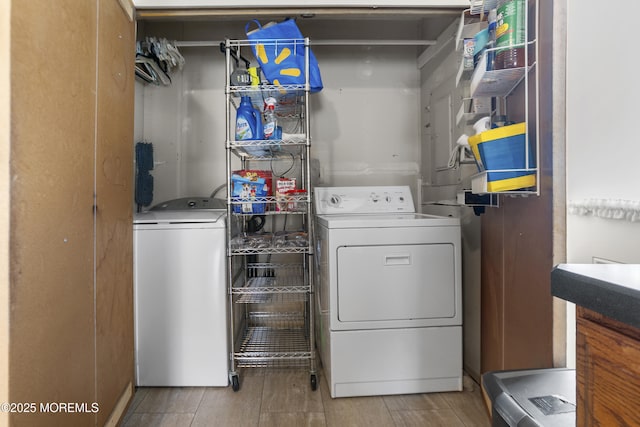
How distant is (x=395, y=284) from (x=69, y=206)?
1330mm

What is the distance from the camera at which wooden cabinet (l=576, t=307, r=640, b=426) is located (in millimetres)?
406

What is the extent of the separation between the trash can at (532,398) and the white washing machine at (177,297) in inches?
52.7

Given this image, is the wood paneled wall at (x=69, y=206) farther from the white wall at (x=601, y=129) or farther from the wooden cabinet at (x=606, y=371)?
the white wall at (x=601, y=129)

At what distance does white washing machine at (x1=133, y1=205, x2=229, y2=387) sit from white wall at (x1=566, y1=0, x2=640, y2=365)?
1477mm

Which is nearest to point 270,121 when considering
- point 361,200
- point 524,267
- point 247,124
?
point 247,124

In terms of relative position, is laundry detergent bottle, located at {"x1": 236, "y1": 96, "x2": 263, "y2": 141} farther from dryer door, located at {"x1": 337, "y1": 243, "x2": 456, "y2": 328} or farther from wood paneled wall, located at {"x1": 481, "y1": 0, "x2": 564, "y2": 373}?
wood paneled wall, located at {"x1": 481, "y1": 0, "x2": 564, "y2": 373}

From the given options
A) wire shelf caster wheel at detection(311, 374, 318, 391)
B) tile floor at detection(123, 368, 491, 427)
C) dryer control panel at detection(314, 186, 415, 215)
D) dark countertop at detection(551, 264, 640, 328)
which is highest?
dryer control panel at detection(314, 186, 415, 215)

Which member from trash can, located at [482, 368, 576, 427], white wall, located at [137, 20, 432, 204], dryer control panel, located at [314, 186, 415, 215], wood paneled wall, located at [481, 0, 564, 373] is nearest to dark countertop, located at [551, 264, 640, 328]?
trash can, located at [482, 368, 576, 427]

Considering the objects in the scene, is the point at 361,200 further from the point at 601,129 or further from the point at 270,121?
the point at 601,129

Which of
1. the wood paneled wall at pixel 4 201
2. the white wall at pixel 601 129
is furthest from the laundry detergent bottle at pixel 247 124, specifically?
the white wall at pixel 601 129

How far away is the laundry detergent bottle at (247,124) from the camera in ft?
6.05

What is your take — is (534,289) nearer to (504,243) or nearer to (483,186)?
(504,243)

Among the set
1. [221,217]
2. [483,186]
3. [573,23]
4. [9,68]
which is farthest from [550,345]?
[9,68]

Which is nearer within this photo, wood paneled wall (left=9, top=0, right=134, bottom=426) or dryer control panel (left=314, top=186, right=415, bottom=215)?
wood paneled wall (left=9, top=0, right=134, bottom=426)
